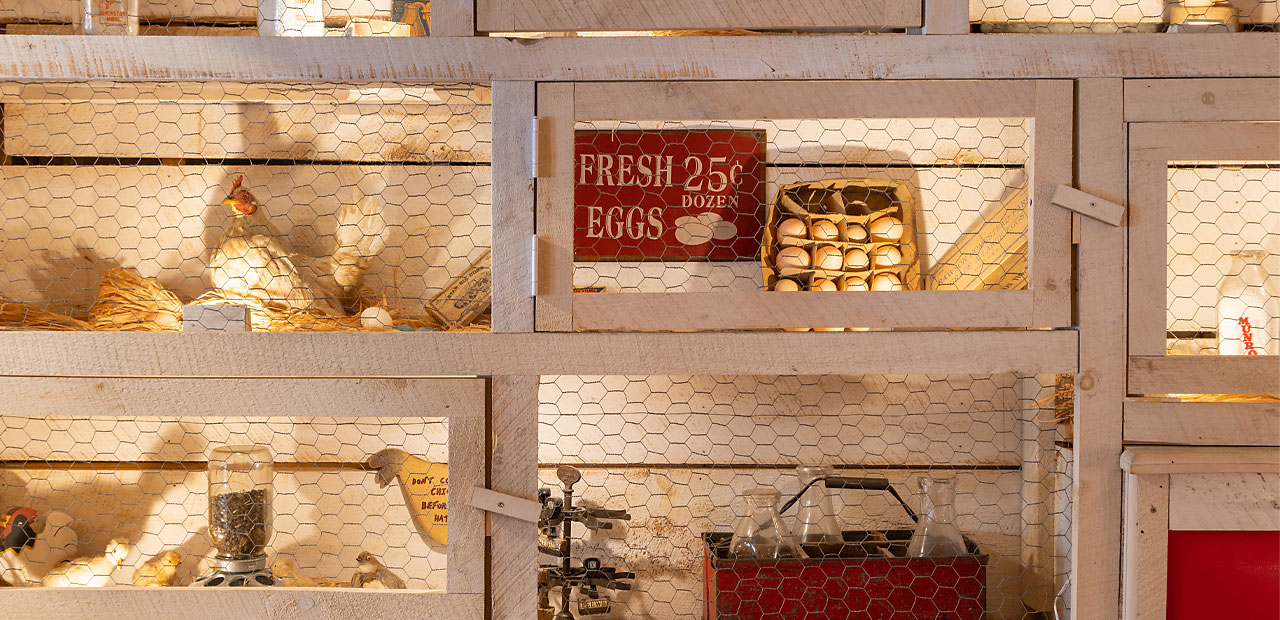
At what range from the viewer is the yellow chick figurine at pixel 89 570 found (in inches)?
39.8

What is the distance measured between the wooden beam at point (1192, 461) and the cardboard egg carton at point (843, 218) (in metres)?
0.35

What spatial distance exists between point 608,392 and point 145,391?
608 millimetres

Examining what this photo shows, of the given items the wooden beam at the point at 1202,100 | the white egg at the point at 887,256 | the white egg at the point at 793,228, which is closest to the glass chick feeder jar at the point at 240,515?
the white egg at the point at 793,228

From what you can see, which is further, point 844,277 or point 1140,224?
point 844,277

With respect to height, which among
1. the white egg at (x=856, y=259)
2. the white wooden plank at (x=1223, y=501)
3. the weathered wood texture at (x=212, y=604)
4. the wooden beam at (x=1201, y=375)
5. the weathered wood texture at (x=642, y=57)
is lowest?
the weathered wood texture at (x=212, y=604)

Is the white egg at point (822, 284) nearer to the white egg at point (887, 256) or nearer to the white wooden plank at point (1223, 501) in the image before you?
the white egg at point (887, 256)

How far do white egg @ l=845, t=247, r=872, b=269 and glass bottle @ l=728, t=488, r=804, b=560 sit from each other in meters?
0.33

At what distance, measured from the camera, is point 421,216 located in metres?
1.17

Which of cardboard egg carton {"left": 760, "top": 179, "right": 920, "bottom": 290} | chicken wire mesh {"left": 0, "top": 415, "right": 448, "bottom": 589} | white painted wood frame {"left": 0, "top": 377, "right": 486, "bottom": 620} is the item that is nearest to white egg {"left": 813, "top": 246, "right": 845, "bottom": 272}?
cardboard egg carton {"left": 760, "top": 179, "right": 920, "bottom": 290}

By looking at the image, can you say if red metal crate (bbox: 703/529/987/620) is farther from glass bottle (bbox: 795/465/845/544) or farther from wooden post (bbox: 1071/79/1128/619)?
wooden post (bbox: 1071/79/1128/619)

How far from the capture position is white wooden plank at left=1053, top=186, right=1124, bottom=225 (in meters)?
0.85

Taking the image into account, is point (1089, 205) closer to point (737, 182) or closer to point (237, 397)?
point (737, 182)

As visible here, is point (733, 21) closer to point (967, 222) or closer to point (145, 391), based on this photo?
point (967, 222)

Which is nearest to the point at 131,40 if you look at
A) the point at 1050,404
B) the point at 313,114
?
the point at 313,114
